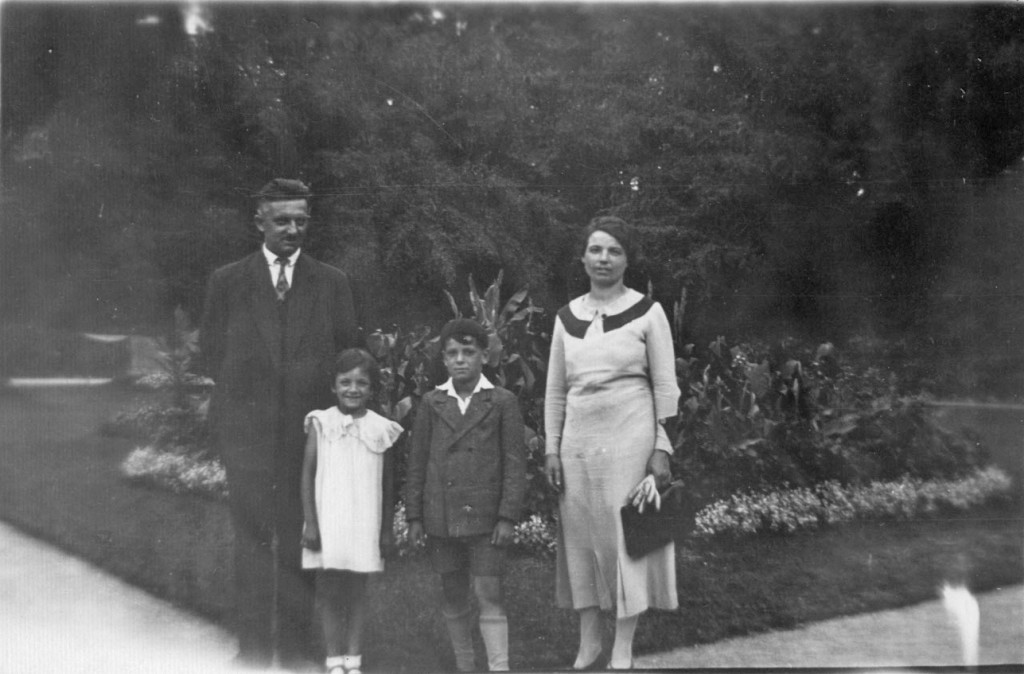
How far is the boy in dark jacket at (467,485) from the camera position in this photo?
12.8ft

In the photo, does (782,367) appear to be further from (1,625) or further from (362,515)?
(1,625)

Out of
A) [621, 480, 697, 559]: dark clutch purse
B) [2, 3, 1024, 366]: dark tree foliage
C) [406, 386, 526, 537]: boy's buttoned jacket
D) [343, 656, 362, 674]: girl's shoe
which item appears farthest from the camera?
[2, 3, 1024, 366]: dark tree foliage

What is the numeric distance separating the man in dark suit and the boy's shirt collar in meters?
0.53

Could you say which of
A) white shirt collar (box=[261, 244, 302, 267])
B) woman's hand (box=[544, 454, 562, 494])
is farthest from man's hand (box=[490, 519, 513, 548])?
white shirt collar (box=[261, 244, 302, 267])

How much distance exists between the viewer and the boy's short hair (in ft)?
13.3

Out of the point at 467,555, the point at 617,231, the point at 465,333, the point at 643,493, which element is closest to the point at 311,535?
the point at 467,555

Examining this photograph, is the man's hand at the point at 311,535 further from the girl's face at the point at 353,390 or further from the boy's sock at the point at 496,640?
the boy's sock at the point at 496,640

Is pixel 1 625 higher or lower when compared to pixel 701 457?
lower

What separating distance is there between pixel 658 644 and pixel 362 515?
1578 mm

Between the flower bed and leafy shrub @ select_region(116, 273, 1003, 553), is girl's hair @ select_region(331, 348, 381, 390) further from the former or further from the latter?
the flower bed

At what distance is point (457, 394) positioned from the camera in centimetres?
398

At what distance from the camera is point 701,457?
13.9 feet

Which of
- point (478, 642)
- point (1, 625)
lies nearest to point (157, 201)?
point (1, 625)

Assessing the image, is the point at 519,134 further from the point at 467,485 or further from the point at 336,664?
the point at 336,664
